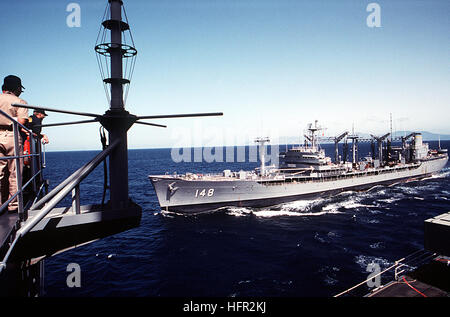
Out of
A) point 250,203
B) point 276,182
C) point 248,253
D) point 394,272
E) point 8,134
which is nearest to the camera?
point 8,134

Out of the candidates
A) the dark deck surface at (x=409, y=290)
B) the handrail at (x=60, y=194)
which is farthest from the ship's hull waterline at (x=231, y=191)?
the handrail at (x=60, y=194)

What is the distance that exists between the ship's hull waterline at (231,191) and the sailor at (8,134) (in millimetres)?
23226

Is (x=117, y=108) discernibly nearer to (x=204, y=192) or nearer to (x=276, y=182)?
(x=204, y=192)

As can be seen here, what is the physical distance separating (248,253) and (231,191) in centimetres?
1259

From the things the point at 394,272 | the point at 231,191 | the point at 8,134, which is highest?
the point at 8,134

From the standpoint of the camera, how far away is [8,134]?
453 cm

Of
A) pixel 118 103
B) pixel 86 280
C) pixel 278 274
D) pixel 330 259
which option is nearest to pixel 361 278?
pixel 330 259

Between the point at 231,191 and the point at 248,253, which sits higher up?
the point at 231,191

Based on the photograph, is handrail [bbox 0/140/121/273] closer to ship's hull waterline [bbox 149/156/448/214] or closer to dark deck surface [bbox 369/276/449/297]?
dark deck surface [bbox 369/276/449/297]

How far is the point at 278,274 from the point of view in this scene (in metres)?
14.8

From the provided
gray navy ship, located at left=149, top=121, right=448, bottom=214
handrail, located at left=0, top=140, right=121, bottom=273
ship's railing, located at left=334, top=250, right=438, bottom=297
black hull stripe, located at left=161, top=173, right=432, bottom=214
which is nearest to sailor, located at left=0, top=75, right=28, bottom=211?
handrail, located at left=0, top=140, right=121, bottom=273

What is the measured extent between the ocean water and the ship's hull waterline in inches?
65.1

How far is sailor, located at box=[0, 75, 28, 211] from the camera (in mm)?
4496

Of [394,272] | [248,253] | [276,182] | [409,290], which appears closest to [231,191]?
[276,182]
